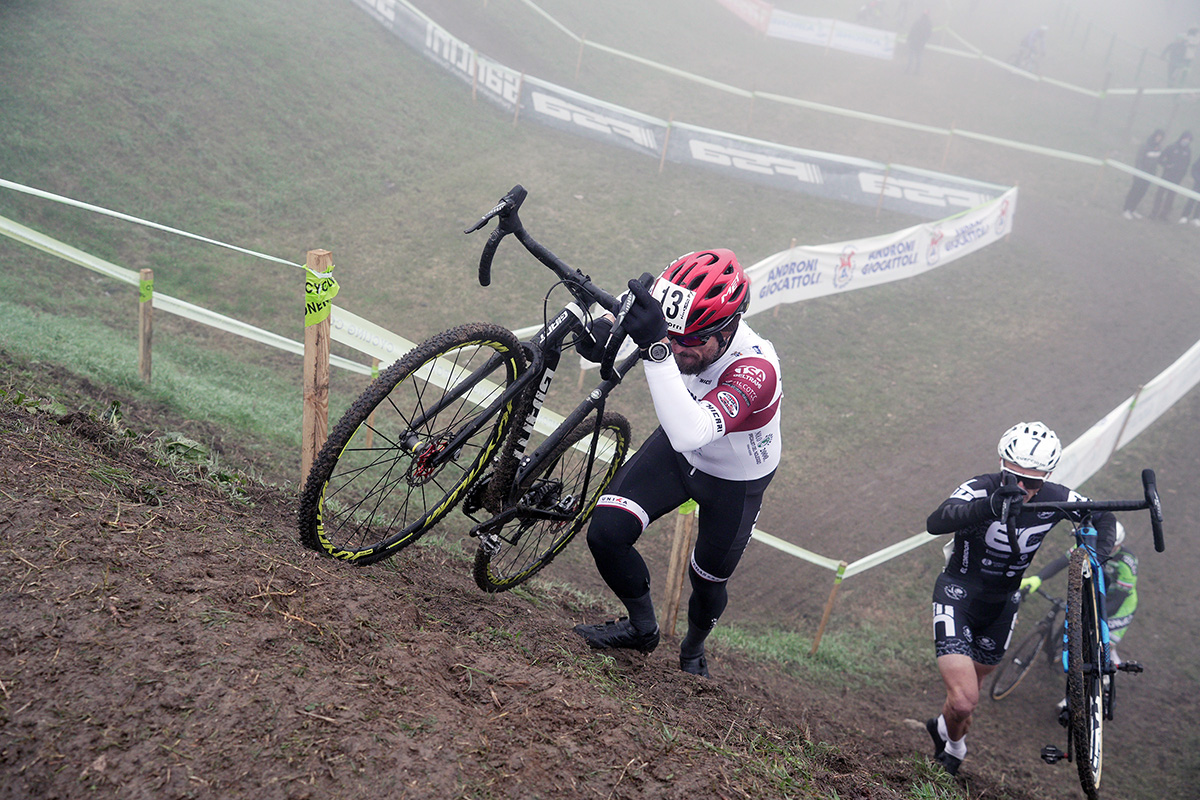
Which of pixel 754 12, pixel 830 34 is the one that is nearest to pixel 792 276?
pixel 830 34

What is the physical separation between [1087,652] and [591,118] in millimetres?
17983

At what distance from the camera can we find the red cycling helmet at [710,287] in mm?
4066

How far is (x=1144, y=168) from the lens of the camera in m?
22.3

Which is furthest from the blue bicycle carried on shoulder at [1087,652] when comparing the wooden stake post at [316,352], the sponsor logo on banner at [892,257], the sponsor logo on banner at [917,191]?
the sponsor logo on banner at [917,191]

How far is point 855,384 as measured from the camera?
12.9 metres

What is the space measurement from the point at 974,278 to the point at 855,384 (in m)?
6.98

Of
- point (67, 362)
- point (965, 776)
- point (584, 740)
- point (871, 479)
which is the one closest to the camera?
point (584, 740)

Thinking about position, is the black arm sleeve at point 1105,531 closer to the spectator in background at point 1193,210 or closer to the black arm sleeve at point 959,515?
the black arm sleeve at point 959,515

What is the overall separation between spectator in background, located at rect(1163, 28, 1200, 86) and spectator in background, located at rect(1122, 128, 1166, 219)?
15.2 m

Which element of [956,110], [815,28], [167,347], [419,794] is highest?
[815,28]

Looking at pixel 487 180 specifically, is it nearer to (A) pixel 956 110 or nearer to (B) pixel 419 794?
(B) pixel 419 794

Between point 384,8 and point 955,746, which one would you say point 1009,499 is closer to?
point 955,746

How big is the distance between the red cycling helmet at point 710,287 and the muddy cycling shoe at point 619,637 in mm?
1964

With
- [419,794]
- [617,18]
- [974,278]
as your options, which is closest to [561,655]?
[419,794]
